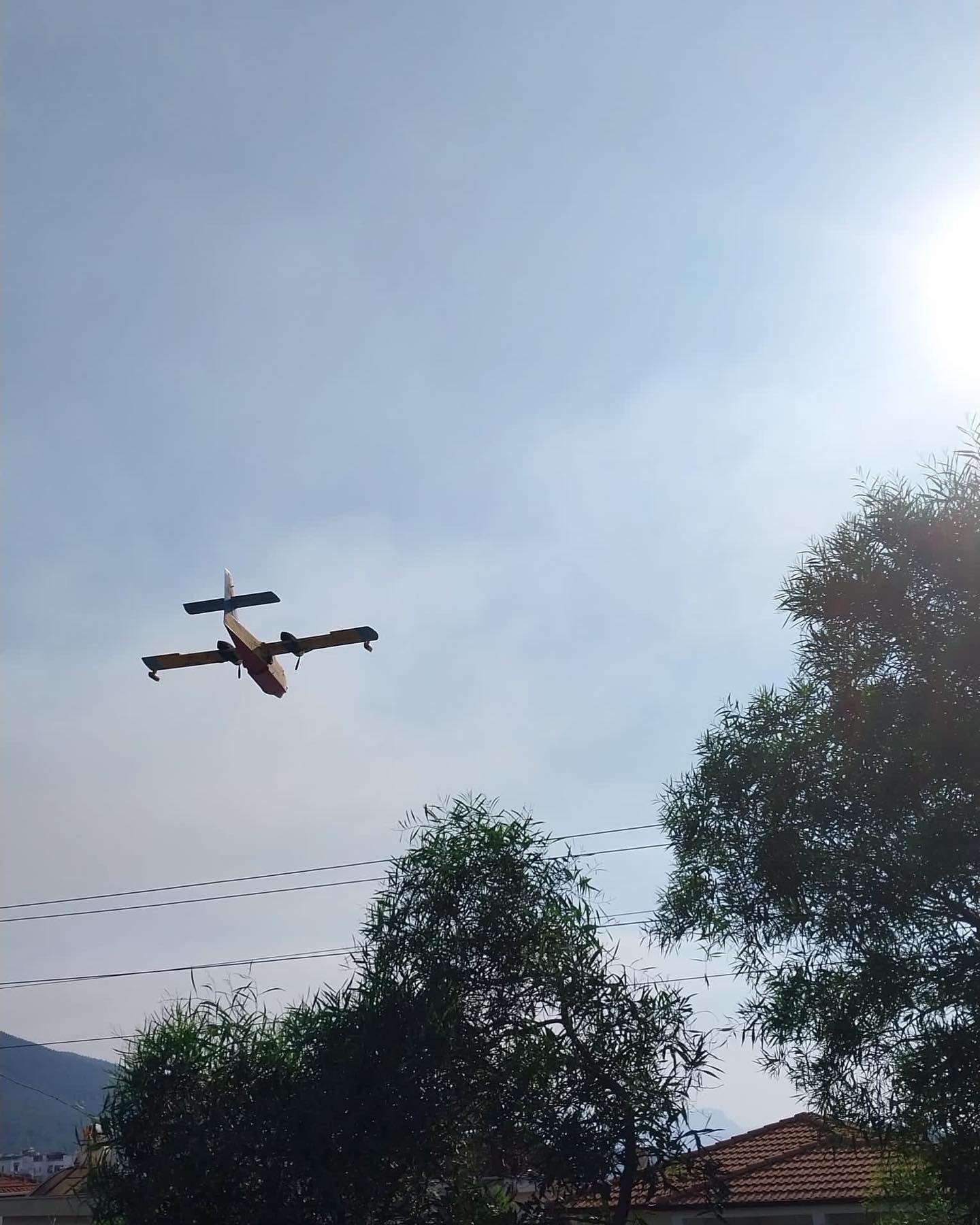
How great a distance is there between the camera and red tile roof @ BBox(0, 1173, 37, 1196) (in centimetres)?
5562

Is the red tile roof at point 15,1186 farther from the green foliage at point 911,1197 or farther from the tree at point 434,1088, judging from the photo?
the green foliage at point 911,1197

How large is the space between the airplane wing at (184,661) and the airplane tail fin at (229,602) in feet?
6.86

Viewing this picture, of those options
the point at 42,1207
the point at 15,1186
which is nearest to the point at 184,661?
the point at 42,1207

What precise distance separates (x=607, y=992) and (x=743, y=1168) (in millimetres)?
14239

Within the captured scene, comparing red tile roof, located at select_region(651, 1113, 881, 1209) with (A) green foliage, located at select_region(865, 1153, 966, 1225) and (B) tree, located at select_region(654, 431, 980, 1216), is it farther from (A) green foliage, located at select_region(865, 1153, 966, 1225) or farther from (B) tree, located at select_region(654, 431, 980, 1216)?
(B) tree, located at select_region(654, 431, 980, 1216)

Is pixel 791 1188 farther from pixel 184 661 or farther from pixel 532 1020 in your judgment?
pixel 184 661

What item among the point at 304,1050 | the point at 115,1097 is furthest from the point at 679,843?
the point at 115,1097

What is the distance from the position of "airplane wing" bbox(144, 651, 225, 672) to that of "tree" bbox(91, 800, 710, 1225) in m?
11.0

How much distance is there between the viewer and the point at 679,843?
72.3 feet

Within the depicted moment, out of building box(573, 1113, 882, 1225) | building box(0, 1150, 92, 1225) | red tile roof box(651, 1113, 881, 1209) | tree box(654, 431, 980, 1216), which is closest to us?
tree box(654, 431, 980, 1216)

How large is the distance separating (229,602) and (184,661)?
252cm

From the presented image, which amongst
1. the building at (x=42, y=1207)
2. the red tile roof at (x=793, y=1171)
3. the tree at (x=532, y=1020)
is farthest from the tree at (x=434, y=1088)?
the building at (x=42, y=1207)

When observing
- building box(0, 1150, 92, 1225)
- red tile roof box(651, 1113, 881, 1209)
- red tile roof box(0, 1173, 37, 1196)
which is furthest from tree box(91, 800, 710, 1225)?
red tile roof box(0, 1173, 37, 1196)

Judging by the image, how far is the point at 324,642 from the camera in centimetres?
3188
